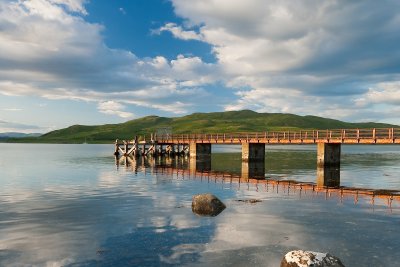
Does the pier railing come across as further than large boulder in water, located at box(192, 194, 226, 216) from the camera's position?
Yes

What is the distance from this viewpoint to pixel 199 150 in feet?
256

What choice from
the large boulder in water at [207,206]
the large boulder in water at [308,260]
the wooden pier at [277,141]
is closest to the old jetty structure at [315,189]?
the large boulder in water at [207,206]

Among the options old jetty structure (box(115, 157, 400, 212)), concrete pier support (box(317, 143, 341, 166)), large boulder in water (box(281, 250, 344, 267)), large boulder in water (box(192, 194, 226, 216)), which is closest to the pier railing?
concrete pier support (box(317, 143, 341, 166))

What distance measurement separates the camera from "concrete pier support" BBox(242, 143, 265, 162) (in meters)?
65.2

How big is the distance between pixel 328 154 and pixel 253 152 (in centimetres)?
1402

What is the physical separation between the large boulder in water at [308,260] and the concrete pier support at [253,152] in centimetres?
5244

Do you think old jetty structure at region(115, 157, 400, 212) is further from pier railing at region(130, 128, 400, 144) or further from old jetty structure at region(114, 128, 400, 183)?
pier railing at region(130, 128, 400, 144)

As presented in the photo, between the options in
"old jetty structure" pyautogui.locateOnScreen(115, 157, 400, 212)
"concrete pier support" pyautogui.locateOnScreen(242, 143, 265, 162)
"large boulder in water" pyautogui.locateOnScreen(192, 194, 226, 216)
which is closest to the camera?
"large boulder in water" pyautogui.locateOnScreen(192, 194, 226, 216)

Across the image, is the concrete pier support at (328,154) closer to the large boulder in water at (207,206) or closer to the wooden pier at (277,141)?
the wooden pier at (277,141)

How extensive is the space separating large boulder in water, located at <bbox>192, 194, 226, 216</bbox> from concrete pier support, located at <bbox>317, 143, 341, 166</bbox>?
35.6 meters

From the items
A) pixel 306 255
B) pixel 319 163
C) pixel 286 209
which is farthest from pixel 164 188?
pixel 319 163

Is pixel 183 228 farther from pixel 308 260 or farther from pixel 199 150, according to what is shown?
pixel 199 150

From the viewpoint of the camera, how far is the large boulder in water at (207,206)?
22.5m

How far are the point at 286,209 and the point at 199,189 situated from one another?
10.8 metres
